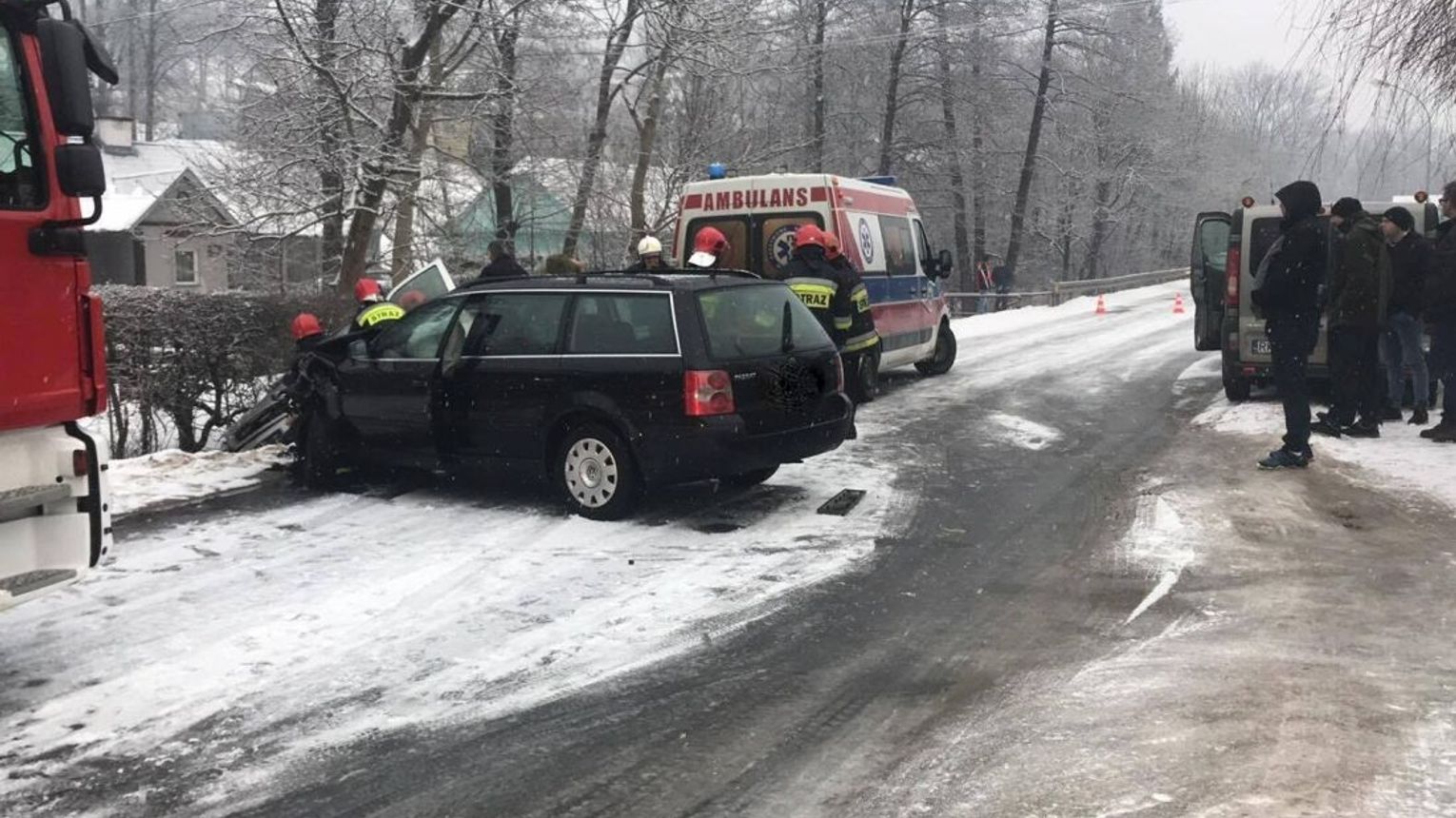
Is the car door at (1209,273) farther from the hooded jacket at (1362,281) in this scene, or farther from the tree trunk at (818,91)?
the tree trunk at (818,91)

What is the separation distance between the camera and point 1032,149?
142 feet

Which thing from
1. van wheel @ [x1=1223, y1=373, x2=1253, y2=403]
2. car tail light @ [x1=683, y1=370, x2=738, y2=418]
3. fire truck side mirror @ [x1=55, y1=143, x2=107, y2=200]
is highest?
fire truck side mirror @ [x1=55, y1=143, x2=107, y2=200]

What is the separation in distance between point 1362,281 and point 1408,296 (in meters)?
0.75

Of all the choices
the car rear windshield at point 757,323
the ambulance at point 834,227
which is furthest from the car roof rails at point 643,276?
the ambulance at point 834,227

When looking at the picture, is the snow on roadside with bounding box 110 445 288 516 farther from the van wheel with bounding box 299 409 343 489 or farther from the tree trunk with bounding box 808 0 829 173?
the tree trunk with bounding box 808 0 829 173

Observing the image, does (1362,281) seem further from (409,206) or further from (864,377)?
(409,206)

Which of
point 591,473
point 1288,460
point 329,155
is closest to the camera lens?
point 591,473

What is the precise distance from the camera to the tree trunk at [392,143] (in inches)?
698

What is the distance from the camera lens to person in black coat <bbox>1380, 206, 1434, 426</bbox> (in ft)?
33.2

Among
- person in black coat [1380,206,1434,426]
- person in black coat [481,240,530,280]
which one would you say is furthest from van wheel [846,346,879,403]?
person in black coat [1380,206,1434,426]

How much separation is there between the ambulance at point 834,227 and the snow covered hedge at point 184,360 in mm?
4400

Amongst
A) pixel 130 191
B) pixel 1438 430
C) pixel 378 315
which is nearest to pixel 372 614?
pixel 378 315

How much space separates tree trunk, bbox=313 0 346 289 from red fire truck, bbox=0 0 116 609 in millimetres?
13049

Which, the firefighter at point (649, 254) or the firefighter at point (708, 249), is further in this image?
the firefighter at point (649, 254)
